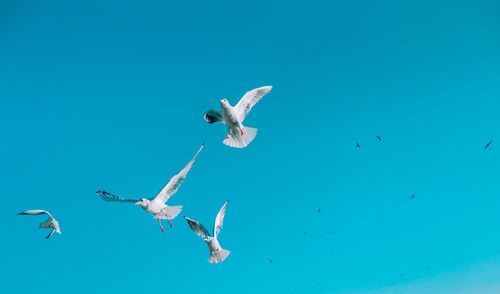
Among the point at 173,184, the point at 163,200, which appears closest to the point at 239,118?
the point at 173,184

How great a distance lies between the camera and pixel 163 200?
601 inches

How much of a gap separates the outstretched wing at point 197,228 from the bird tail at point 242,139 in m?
3.43

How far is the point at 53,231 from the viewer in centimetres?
1680

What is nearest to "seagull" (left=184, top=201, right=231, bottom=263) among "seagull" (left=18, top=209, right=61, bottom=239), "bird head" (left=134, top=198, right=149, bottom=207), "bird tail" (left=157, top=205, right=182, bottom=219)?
"bird tail" (left=157, top=205, right=182, bottom=219)

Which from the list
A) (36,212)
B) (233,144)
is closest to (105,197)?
(36,212)

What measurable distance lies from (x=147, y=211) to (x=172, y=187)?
1154 millimetres

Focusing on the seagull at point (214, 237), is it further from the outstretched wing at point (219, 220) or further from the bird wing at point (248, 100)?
the bird wing at point (248, 100)

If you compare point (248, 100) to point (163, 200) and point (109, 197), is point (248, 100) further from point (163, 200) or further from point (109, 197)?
point (109, 197)

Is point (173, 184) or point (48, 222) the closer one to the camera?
point (173, 184)

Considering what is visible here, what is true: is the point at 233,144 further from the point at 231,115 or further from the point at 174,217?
the point at 174,217

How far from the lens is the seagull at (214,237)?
643 inches

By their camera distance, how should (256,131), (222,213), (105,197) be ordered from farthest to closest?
1. (222,213)
2. (256,131)
3. (105,197)

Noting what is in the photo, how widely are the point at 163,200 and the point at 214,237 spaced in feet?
8.38

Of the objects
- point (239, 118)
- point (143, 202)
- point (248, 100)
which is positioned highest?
point (248, 100)
